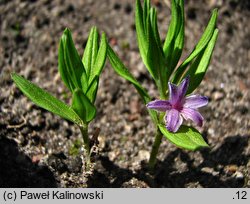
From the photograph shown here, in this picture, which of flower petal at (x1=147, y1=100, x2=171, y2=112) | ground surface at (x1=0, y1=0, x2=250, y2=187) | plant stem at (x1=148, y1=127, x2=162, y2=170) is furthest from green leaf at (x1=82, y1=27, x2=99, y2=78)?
ground surface at (x1=0, y1=0, x2=250, y2=187)

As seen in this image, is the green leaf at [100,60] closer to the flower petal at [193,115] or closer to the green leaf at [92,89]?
the green leaf at [92,89]

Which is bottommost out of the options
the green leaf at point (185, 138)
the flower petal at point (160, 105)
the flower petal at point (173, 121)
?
the green leaf at point (185, 138)

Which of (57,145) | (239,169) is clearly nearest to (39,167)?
(57,145)

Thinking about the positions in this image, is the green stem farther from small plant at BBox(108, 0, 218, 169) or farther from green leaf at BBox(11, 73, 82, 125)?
green leaf at BBox(11, 73, 82, 125)

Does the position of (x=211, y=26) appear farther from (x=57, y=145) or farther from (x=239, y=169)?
(x=57, y=145)

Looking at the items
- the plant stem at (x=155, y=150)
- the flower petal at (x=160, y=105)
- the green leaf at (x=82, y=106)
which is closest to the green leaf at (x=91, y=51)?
the green leaf at (x=82, y=106)

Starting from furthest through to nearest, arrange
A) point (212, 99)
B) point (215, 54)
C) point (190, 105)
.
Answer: point (215, 54) < point (212, 99) < point (190, 105)
